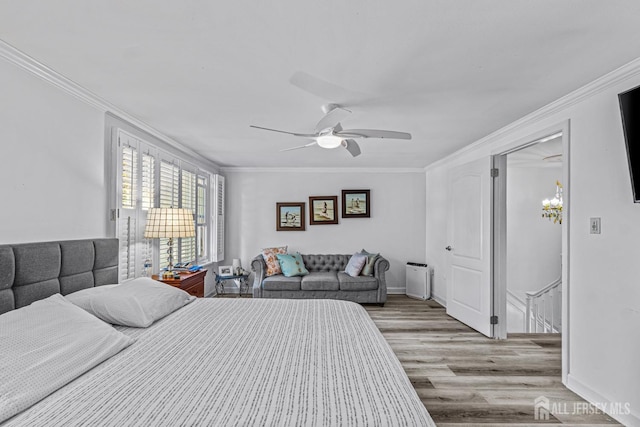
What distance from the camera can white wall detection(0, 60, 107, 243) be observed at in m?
2.00

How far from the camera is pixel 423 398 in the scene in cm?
252

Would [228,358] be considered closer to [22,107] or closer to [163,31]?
[163,31]

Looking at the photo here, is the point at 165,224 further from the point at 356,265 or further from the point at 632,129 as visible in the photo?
the point at 632,129

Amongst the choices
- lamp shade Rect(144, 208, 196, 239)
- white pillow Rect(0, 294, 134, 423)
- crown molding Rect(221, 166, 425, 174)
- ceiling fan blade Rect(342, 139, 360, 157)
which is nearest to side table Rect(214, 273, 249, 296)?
crown molding Rect(221, 166, 425, 174)

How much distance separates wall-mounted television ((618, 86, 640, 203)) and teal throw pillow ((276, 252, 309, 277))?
13.9ft

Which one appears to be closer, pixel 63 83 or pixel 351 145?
pixel 63 83

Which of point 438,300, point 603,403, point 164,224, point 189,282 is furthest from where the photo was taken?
point 438,300

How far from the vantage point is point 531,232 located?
5871mm

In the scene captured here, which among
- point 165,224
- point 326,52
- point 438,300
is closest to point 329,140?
point 326,52

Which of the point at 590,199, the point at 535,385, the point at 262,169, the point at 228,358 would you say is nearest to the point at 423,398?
the point at 535,385

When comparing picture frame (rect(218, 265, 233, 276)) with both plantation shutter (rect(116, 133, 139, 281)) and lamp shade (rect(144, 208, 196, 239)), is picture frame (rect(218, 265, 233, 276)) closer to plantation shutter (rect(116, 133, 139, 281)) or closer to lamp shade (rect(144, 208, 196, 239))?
lamp shade (rect(144, 208, 196, 239))

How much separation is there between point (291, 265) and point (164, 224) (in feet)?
8.09

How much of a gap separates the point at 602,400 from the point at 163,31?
374 cm

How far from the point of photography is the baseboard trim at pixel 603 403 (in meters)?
2.17
